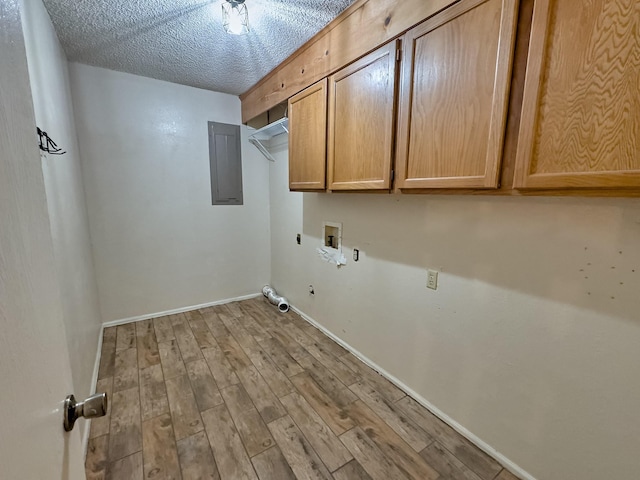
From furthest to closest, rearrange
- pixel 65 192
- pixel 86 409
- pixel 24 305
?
pixel 65 192
pixel 86 409
pixel 24 305

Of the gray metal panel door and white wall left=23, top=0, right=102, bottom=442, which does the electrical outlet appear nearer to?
white wall left=23, top=0, right=102, bottom=442

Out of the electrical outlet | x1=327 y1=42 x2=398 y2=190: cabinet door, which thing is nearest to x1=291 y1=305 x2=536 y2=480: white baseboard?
the electrical outlet

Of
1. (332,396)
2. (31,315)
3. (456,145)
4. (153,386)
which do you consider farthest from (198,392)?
(456,145)

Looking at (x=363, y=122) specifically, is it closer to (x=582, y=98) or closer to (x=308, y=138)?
(x=308, y=138)

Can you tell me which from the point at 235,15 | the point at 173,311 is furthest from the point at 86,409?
the point at 173,311

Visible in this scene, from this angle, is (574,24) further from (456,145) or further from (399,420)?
(399,420)

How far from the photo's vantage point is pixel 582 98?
36.9 inches

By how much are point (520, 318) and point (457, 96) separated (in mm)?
1073

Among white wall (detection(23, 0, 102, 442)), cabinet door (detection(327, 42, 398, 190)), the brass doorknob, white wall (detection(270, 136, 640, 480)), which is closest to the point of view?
the brass doorknob

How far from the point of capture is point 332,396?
1.94 m

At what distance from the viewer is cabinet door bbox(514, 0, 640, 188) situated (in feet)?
2.82

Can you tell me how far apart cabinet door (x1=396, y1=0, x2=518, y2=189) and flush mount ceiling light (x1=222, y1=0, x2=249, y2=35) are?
37.3 inches

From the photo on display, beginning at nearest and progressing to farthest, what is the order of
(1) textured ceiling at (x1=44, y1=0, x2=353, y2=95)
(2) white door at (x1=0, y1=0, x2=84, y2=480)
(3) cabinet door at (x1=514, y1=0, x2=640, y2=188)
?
(2) white door at (x1=0, y1=0, x2=84, y2=480), (3) cabinet door at (x1=514, y1=0, x2=640, y2=188), (1) textured ceiling at (x1=44, y1=0, x2=353, y2=95)

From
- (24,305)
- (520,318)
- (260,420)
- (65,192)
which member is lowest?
(260,420)
